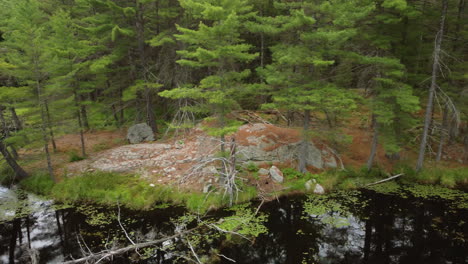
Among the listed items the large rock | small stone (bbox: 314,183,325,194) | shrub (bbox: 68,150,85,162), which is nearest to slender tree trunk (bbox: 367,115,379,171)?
small stone (bbox: 314,183,325,194)

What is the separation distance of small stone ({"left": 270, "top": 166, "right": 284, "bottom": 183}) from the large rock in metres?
10.1

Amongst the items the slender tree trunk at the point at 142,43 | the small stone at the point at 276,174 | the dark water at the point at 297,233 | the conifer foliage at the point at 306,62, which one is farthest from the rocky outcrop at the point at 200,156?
the slender tree trunk at the point at 142,43

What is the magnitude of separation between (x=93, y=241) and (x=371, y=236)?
10.4 metres

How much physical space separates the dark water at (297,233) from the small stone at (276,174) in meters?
1.32

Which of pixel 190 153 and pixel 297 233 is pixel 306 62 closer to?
pixel 297 233

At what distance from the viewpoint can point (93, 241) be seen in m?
9.97

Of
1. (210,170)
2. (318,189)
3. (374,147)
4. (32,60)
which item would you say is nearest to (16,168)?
(32,60)

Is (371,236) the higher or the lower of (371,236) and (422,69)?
the lower

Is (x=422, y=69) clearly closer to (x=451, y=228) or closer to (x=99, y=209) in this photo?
(x=451, y=228)

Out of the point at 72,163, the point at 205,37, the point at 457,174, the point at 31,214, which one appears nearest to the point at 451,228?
the point at 457,174

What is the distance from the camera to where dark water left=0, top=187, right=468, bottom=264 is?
30.0ft

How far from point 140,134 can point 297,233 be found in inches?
557

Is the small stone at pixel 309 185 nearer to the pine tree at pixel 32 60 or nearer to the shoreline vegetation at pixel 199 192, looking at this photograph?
the shoreline vegetation at pixel 199 192

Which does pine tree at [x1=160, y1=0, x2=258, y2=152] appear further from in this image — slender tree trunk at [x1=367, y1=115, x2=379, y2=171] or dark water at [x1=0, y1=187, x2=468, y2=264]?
slender tree trunk at [x1=367, y1=115, x2=379, y2=171]
